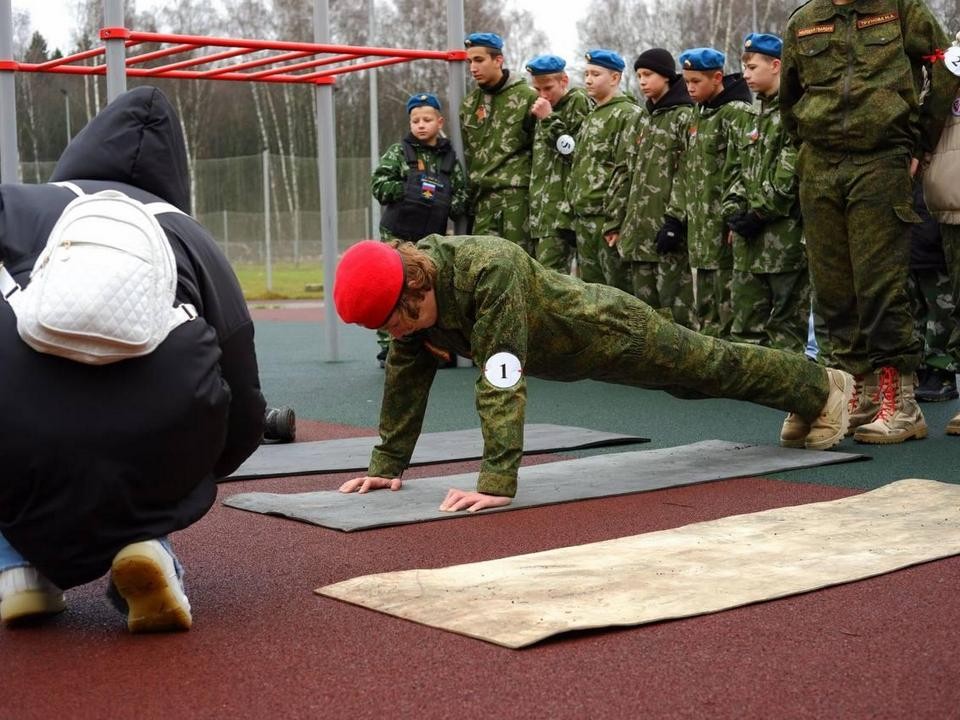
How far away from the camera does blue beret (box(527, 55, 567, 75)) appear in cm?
811

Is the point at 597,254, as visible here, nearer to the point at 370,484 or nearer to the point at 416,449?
the point at 416,449

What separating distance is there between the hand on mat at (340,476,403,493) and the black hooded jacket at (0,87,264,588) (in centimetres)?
140

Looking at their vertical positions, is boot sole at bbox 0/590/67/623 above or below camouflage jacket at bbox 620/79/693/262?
below

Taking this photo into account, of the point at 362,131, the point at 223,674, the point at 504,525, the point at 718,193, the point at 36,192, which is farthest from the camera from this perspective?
the point at 362,131

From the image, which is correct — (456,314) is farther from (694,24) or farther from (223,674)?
(694,24)

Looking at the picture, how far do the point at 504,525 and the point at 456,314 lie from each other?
626 millimetres

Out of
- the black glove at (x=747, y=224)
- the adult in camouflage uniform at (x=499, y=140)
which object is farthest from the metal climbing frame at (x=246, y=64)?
the black glove at (x=747, y=224)

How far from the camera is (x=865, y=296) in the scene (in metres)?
5.25

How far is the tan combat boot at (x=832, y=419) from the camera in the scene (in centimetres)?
495

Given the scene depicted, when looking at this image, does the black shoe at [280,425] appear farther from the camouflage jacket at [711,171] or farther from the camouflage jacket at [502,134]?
the camouflage jacket at [502,134]

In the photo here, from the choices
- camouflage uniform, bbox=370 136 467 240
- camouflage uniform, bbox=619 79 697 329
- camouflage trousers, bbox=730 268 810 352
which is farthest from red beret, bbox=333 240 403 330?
camouflage uniform, bbox=370 136 467 240

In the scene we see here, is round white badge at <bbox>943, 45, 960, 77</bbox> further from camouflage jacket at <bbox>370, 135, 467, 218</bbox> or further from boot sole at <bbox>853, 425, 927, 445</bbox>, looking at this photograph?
camouflage jacket at <bbox>370, 135, 467, 218</bbox>

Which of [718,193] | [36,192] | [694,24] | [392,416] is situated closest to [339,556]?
Result: [392,416]

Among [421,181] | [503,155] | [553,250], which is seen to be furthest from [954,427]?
[421,181]
